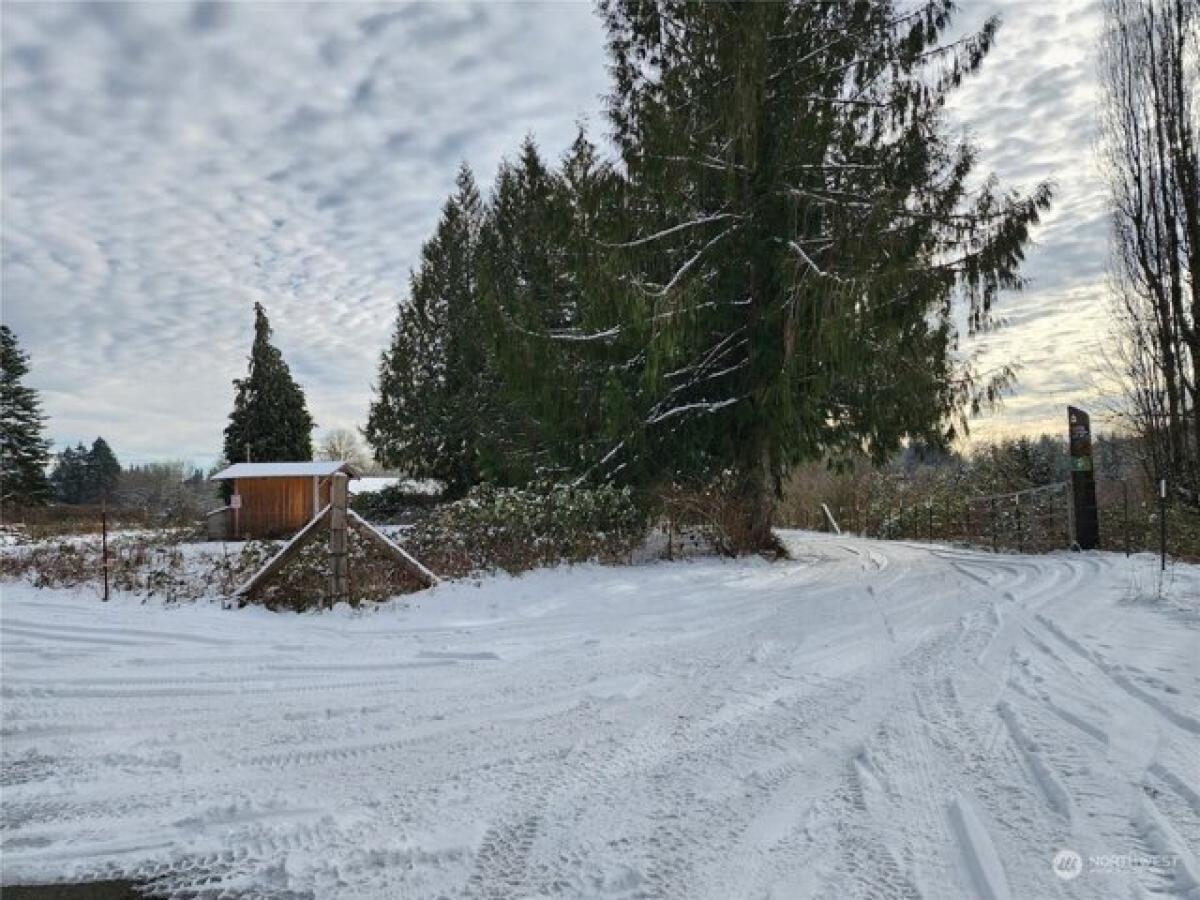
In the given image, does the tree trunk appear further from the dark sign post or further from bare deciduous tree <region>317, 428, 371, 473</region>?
bare deciduous tree <region>317, 428, 371, 473</region>

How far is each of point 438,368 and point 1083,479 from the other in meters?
20.6

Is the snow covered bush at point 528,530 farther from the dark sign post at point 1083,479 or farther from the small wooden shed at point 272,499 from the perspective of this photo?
the small wooden shed at point 272,499

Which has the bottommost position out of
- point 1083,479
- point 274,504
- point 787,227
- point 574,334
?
point 274,504

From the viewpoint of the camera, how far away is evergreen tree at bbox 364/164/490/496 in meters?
24.6

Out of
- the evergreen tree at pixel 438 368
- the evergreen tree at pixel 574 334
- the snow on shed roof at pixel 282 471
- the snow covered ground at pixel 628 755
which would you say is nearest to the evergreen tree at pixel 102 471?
the snow on shed roof at pixel 282 471

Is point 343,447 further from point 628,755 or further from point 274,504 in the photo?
point 628,755

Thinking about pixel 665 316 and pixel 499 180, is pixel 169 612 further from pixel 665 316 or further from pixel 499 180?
pixel 499 180

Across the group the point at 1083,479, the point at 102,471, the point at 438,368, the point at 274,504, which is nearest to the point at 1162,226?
the point at 1083,479

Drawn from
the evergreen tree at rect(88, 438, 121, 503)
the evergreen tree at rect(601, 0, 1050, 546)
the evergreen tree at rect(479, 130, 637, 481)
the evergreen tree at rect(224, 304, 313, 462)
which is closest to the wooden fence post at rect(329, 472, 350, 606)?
the evergreen tree at rect(479, 130, 637, 481)

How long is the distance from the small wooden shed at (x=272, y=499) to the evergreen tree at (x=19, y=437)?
1792 centimetres

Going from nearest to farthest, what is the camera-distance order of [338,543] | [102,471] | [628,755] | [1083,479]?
[628,755] < [338,543] < [1083,479] < [102,471]

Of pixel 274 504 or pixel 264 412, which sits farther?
pixel 264 412

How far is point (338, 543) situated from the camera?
8195 mm

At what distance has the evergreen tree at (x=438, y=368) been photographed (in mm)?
24609
